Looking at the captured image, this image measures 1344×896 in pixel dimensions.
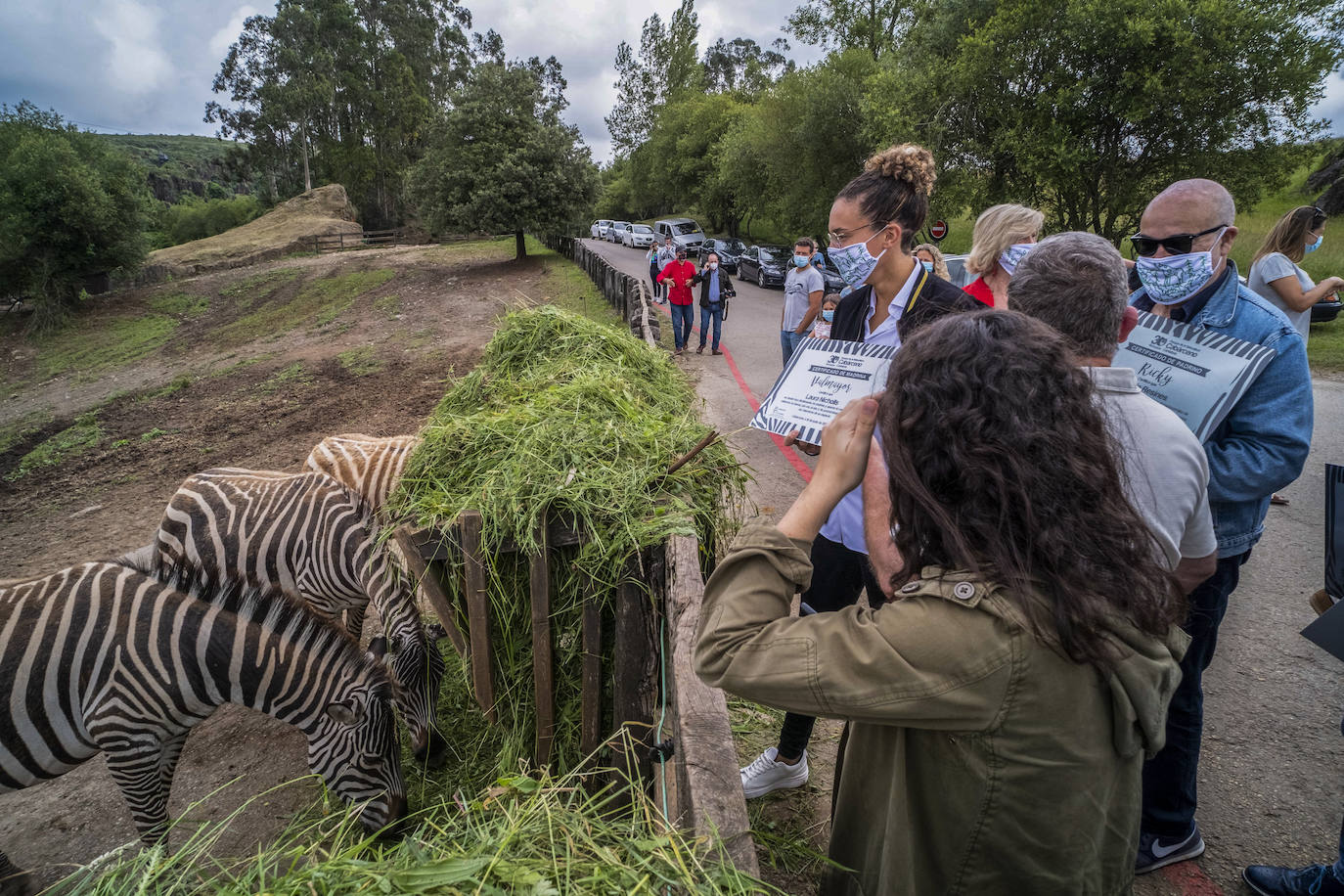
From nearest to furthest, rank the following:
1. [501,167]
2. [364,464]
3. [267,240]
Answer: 1. [364,464]
2. [501,167]
3. [267,240]

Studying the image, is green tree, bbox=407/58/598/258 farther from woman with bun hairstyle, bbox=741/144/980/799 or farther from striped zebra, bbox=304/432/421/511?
woman with bun hairstyle, bbox=741/144/980/799

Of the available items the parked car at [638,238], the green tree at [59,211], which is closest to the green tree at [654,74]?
the parked car at [638,238]

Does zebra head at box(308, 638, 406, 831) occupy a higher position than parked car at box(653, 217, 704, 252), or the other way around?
parked car at box(653, 217, 704, 252)

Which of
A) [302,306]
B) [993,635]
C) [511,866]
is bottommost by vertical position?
[302,306]

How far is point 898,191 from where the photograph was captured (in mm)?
2697

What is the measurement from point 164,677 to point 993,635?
3277 millimetres

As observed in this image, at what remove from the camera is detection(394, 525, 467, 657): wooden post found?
2.55 meters

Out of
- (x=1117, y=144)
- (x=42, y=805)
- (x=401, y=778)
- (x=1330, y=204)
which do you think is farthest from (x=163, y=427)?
(x=1330, y=204)

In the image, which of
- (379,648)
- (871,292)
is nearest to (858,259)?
(871,292)

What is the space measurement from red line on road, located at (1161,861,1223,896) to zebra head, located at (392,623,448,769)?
324cm

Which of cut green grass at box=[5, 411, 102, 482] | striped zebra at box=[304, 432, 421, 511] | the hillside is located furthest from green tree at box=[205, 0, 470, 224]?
striped zebra at box=[304, 432, 421, 511]

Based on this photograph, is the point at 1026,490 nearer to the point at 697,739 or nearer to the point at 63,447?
the point at 697,739

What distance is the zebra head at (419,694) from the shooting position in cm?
316

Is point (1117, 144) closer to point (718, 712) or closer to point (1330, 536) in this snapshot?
point (1330, 536)
